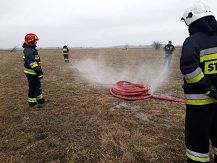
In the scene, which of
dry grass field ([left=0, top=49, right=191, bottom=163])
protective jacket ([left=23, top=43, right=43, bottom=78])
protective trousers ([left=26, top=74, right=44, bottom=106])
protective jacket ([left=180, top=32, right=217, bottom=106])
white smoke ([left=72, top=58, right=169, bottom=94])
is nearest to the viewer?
protective jacket ([left=180, top=32, right=217, bottom=106])

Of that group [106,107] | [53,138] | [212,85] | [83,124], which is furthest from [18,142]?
[212,85]

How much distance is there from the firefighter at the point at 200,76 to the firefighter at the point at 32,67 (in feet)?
15.1

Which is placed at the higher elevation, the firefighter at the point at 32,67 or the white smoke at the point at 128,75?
the firefighter at the point at 32,67

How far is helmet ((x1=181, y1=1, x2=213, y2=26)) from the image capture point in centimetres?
234

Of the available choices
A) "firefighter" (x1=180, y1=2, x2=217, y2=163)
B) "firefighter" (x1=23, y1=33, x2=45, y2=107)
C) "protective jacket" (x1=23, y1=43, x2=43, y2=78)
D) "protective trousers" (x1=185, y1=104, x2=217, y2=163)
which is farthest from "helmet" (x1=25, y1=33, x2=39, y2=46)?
"protective trousers" (x1=185, y1=104, x2=217, y2=163)

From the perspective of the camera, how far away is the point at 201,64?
234 cm

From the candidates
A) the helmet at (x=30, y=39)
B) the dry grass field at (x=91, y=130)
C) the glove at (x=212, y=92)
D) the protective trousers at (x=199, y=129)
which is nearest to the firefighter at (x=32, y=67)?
the helmet at (x=30, y=39)

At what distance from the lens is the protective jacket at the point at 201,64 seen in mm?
2256

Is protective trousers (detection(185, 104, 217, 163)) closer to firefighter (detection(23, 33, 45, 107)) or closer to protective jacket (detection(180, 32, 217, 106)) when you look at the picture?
protective jacket (detection(180, 32, 217, 106))

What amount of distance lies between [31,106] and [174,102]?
15.8ft

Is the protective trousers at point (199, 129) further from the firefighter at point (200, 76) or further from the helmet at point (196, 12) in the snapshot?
the helmet at point (196, 12)

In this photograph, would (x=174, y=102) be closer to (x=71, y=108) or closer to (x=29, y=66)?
(x=71, y=108)

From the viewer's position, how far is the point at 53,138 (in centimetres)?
417

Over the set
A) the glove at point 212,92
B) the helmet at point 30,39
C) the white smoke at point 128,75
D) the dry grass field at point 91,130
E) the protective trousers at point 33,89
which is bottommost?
the dry grass field at point 91,130
